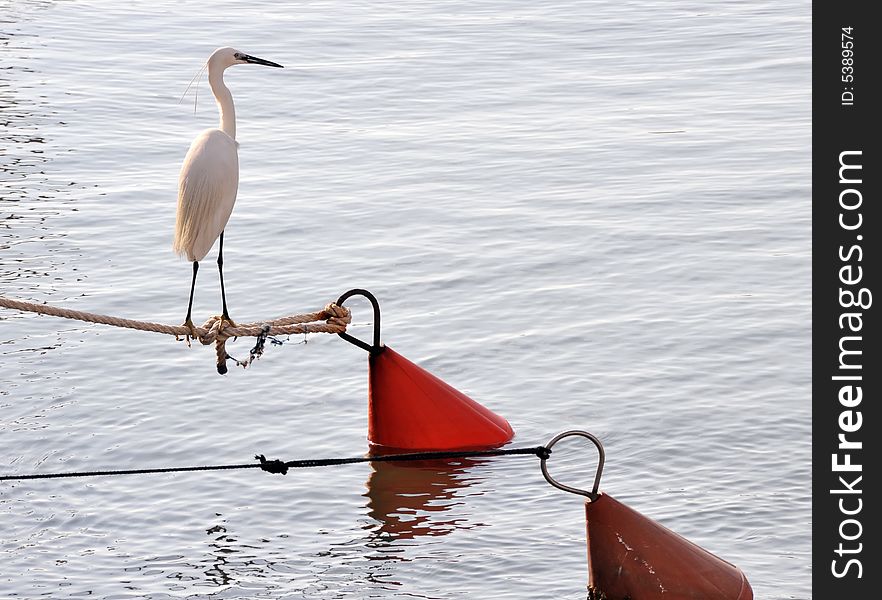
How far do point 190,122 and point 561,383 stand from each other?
8.45m

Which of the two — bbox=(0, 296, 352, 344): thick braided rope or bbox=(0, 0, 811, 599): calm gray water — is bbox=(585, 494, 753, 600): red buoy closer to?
bbox=(0, 0, 811, 599): calm gray water

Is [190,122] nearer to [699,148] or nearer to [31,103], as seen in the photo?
[31,103]

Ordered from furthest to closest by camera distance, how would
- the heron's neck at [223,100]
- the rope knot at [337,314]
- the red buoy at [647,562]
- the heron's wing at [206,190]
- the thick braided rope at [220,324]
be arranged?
the rope knot at [337,314], the heron's neck at [223,100], the heron's wing at [206,190], the thick braided rope at [220,324], the red buoy at [647,562]

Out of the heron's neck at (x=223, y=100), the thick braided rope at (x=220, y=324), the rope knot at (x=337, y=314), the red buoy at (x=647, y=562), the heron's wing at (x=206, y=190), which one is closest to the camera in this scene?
the red buoy at (x=647, y=562)

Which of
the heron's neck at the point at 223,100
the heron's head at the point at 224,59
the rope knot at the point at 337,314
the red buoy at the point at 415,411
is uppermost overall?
the heron's head at the point at 224,59

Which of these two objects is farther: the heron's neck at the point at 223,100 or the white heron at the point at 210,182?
the heron's neck at the point at 223,100

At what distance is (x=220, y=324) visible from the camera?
745 cm

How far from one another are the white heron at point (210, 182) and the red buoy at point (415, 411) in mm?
1387

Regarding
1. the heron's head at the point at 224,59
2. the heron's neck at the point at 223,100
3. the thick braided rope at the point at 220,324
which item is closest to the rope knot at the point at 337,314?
the thick braided rope at the point at 220,324

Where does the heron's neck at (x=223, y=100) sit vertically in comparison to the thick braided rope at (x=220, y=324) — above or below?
above

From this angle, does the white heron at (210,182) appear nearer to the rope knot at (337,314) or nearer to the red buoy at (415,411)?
the rope knot at (337,314)

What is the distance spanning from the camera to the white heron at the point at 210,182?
771 centimetres

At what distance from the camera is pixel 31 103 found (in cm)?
1791

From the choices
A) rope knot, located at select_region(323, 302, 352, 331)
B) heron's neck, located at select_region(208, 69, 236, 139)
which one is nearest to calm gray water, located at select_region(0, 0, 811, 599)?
rope knot, located at select_region(323, 302, 352, 331)
